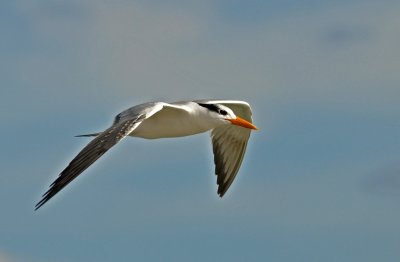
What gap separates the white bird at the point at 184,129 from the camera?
78.4 ft

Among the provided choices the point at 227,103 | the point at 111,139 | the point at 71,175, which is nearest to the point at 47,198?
the point at 71,175

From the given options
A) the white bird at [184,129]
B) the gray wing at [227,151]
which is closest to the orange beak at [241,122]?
the white bird at [184,129]

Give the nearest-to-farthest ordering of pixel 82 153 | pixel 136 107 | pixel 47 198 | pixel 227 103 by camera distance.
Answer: pixel 47 198
pixel 82 153
pixel 136 107
pixel 227 103

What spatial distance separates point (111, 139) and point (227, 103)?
848 cm

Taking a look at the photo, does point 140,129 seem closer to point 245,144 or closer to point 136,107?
point 136,107

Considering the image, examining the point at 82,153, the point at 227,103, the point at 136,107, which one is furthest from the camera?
the point at 227,103

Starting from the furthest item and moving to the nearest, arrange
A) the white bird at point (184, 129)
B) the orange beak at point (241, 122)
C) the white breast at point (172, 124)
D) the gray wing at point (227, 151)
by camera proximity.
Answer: the gray wing at point (227, 151) < the orange beak at point (241, 122) < the white breast at point (172, 124) < the white bird at point (184, 129)

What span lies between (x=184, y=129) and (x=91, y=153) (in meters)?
6.56

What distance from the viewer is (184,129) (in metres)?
30.3

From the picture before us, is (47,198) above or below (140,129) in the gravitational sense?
below

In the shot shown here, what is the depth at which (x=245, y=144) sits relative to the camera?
34.7 m

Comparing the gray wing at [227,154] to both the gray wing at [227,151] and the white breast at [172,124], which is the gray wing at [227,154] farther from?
the white breast at [172,124]

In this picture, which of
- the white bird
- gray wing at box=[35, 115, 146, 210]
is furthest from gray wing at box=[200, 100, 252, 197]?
gray wing at box=[35, 115, 146, 210]

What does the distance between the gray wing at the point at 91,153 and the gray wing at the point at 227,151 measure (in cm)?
808
